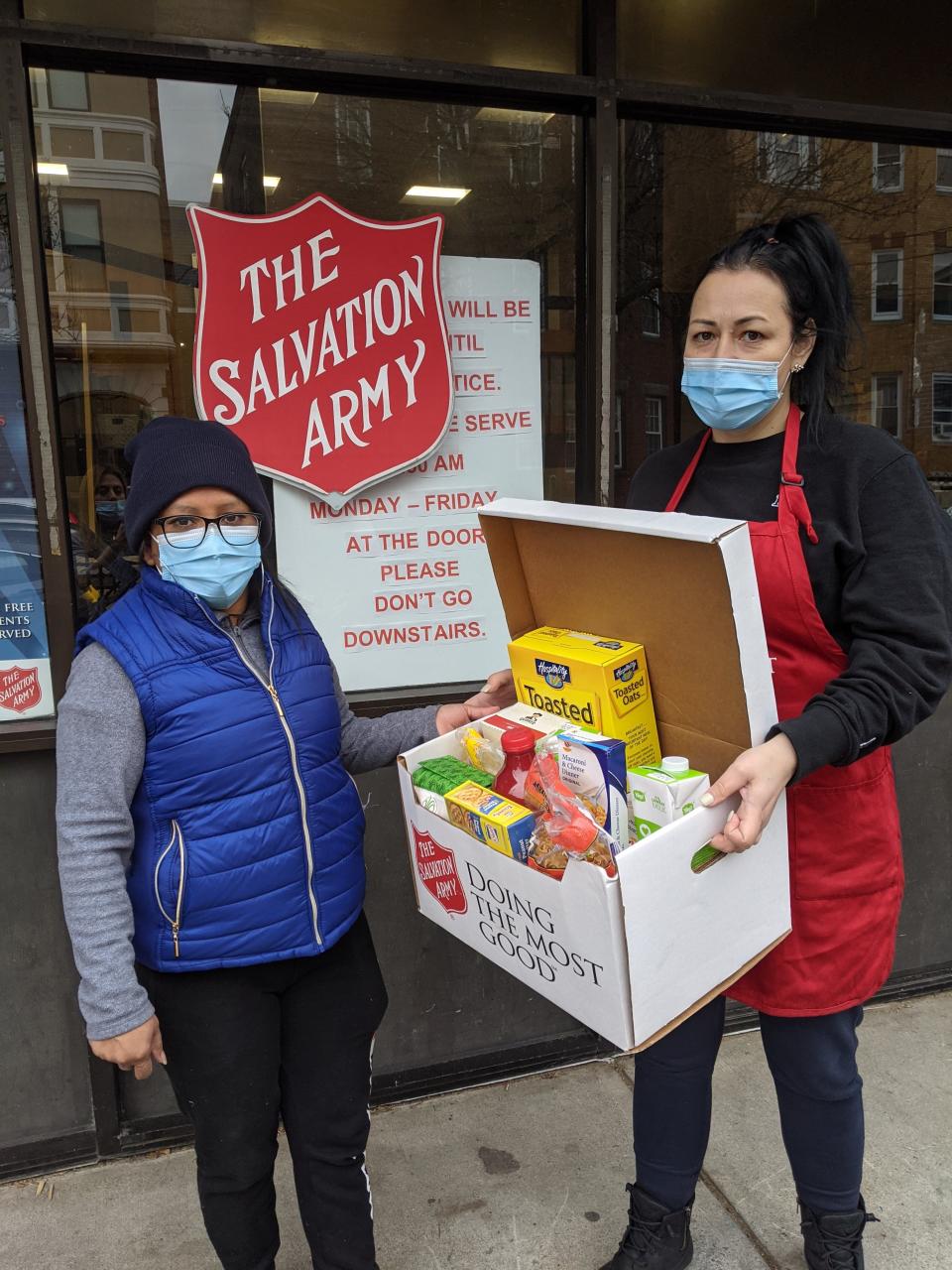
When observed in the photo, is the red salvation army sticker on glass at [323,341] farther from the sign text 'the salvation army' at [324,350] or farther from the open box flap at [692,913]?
the open box flap at [692,913]

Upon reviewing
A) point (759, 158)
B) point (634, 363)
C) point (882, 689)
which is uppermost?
point (759, 158)

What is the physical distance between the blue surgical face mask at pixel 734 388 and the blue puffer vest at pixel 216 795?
896 millimetres

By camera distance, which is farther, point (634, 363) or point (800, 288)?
point (634, 363)

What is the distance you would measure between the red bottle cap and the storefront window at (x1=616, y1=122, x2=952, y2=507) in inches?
60.1

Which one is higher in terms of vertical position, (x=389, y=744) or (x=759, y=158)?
(x=759, y=158)

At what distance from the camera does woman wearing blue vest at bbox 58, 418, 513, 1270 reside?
1.58m

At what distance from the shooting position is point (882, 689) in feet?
5.09

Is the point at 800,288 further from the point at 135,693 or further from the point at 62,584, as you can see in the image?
the point at 62,584

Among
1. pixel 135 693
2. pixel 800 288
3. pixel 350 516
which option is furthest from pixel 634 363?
pixel 135 693

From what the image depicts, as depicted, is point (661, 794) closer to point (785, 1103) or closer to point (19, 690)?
point (785, 1103)

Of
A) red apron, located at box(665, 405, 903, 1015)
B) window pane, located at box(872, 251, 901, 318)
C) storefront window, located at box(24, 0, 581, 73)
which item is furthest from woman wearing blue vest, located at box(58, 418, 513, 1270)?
window pane, located at box(872, 251, 901, 318)

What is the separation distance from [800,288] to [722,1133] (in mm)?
2203

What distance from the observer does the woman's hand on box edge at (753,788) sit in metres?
1.43

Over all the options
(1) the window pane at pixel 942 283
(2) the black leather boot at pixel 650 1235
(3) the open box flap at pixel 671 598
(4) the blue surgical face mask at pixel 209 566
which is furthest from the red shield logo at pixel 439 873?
(1) the window pane at pixel 942 283
